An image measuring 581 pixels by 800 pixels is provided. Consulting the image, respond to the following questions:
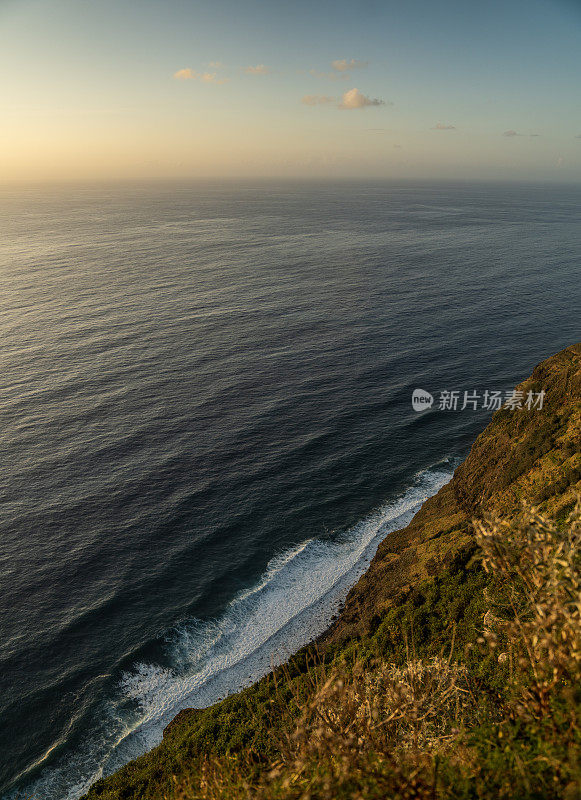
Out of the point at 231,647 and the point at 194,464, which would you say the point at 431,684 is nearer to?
the point at 231,647

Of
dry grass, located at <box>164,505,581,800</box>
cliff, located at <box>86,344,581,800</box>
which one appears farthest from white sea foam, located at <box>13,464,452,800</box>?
dry grass, located at <box>164,505,581,800</box>

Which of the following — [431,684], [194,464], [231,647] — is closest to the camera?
[431,684]

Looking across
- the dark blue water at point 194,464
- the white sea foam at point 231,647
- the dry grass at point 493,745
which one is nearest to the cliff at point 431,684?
the dry grass at point 493,745

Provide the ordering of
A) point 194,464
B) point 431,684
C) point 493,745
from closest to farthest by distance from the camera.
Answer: point 493,745, point 431,684, point 194,464

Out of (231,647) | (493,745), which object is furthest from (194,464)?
(493,745)

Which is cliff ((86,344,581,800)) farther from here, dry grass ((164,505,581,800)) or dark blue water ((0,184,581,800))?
dark blue water ((0,184,581,800))

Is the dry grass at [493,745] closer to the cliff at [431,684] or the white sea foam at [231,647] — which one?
the cliff at [431,684]

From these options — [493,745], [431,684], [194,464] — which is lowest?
[194,464]
